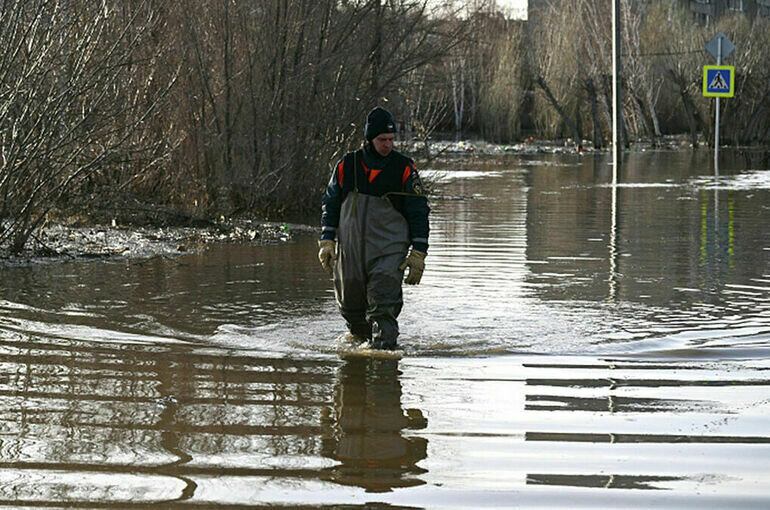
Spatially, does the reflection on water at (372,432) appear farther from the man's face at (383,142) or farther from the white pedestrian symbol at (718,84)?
the white pedestrian symbol at (718,84)

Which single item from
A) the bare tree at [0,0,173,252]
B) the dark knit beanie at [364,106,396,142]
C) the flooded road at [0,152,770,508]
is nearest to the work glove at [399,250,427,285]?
the flooded road at [0,152,770,508]

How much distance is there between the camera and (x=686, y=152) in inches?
1758

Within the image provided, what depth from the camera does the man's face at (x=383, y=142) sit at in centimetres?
863

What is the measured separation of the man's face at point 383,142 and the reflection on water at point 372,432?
146 centimetres

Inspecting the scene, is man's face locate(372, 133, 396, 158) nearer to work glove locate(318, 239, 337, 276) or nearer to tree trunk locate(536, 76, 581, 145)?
work glove locate(318, 239, 337, 276)

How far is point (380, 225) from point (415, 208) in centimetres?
25

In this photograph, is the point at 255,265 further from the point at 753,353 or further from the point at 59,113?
the point at 753,353

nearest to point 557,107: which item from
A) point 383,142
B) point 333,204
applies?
point 333,204

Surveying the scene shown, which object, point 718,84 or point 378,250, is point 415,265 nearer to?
point 378,250

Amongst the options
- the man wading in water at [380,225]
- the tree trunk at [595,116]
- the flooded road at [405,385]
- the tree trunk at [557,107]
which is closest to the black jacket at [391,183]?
the man wading in water at [380,225]

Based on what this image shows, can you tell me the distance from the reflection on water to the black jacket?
112 cm

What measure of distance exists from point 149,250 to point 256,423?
8.70 m

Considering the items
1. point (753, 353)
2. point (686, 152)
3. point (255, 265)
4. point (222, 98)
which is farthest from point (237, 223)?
point (686, 152)

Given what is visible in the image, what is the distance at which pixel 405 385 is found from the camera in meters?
7.52
